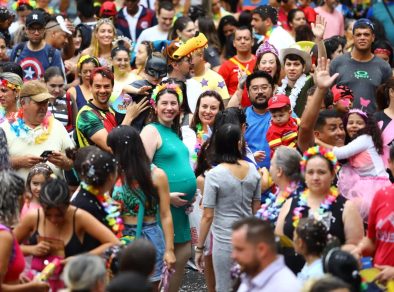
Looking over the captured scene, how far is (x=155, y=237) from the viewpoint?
28.0 ft

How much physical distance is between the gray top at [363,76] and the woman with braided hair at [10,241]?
5.33m

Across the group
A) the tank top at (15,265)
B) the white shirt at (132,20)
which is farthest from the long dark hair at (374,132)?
the white shirt at (132,20)

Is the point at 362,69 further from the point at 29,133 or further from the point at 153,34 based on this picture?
the point at 29,133

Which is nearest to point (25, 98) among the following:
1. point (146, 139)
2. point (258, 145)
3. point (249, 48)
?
point (146, 139)

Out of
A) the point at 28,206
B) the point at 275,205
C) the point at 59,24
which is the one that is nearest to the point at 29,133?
the point at 28,206

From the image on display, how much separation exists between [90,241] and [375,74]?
5.53m

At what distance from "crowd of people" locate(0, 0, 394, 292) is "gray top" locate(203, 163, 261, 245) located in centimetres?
1

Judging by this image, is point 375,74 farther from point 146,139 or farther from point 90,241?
point 90,241

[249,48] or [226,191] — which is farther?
[249,48]

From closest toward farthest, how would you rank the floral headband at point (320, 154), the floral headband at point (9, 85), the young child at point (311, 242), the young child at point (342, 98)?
the young child at point (311, 242) → the floral headband at point (320, 154) → the floral headband at point (9, 85) → the young child at point (342, 98)

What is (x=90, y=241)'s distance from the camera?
7543 millimetres

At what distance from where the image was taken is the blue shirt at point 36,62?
518 inches

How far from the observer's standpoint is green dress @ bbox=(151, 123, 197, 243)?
910 centimetres

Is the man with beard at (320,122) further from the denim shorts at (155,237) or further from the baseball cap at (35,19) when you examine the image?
the baseball cap at (35,19)
